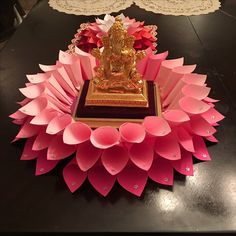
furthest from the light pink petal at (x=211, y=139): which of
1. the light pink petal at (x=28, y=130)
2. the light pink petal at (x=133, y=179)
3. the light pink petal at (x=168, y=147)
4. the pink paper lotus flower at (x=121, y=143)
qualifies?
the light pink petal at (x=28, y=130)

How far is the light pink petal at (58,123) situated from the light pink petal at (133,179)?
188 millimetres


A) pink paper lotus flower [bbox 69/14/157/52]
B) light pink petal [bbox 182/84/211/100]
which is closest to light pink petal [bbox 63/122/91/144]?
light pink petal [bbox 182/84/211/100]

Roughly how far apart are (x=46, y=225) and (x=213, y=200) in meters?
0.36

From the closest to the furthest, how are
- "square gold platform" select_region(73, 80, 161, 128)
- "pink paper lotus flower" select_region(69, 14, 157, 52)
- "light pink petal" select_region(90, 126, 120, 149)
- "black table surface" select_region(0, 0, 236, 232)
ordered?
"black table surface" select_region(0, 0, 236, 232), "light pink petal" select_region(90, 126, 120, 149), "square gold platform" select_region(73, 80, 161, 128), "pink paper lotus flower" select_region(69, 14, 157, 52)

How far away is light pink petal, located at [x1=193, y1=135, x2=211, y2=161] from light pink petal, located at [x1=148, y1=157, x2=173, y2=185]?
9 cm

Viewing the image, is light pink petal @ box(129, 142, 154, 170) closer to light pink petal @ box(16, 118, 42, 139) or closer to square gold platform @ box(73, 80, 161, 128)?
square gold platform @ box(73, 80, 161, 128)

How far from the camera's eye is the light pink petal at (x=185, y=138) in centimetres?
71

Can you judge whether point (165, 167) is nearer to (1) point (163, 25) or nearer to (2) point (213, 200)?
(2) point (213, 200)

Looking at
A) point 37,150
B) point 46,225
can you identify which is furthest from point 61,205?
point 37,150

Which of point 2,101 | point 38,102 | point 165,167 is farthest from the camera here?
point 2,101

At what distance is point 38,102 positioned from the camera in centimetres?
81

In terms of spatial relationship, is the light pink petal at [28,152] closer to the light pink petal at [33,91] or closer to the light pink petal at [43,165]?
the light pink petal at [43,165]

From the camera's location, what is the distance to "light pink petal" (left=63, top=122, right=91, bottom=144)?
691mm

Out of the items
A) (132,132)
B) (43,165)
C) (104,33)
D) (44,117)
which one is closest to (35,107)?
(44,117)
